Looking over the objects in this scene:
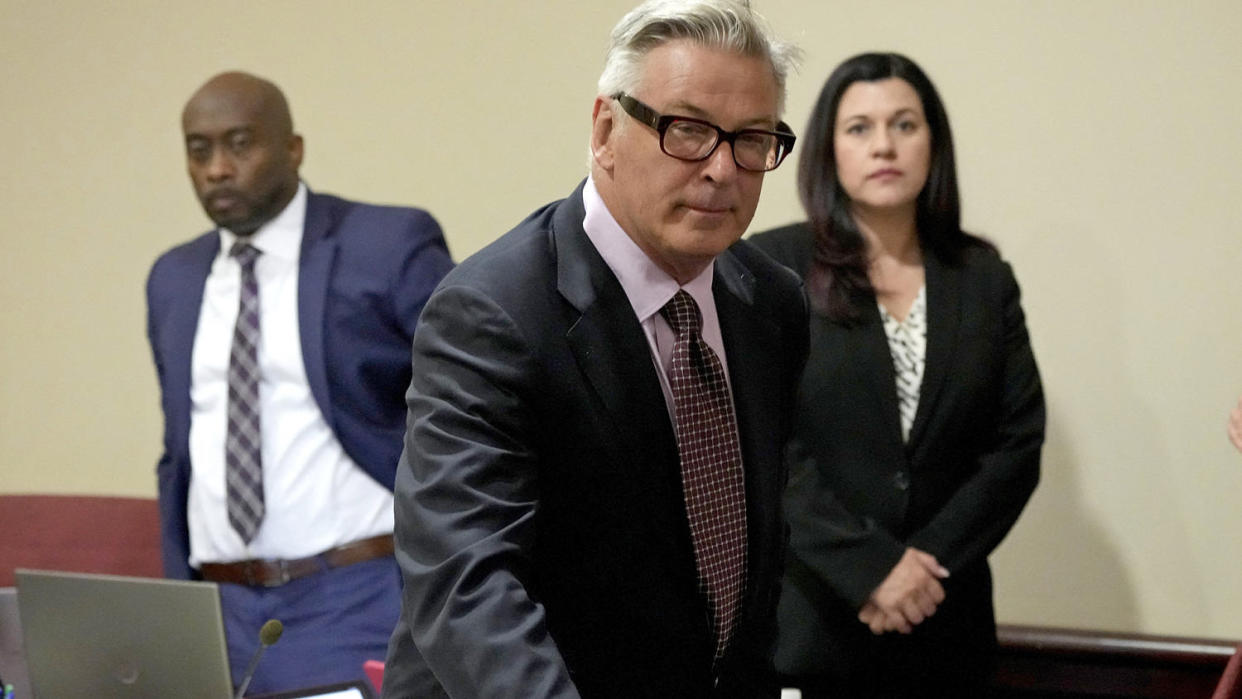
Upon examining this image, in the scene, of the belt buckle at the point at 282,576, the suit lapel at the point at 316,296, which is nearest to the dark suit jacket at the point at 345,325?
the suit lapel at the point at 316,296

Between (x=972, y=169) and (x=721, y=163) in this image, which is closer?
(x=721, y=163)

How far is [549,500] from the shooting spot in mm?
1424

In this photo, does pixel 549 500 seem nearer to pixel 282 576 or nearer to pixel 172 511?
pixel 282 576

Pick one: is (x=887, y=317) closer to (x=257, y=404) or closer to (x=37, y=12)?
(x=257, y=404)

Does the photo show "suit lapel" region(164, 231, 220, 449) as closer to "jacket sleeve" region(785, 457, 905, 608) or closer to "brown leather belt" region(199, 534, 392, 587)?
"brown leather belt" region(199, 534, 392, 587)

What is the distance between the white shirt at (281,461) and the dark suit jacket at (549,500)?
140 centimetres

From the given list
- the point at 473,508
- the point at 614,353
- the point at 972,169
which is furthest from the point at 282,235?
the point at 473,508

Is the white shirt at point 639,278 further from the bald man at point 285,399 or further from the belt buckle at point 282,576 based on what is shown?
the belt buckle at point 282,576

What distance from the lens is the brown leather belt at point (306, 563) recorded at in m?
2.85

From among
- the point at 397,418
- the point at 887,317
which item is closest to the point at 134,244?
the point at 397,418

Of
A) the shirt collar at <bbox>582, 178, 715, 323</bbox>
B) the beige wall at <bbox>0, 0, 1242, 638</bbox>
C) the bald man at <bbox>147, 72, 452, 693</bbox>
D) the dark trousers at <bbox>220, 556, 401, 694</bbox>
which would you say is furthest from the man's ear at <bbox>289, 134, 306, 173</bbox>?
the shirt collar at <bbox>582, 178, 715, 323</bbox>

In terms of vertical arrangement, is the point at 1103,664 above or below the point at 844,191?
below

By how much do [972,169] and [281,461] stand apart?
1747 mm

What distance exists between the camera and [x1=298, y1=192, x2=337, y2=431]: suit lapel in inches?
112
